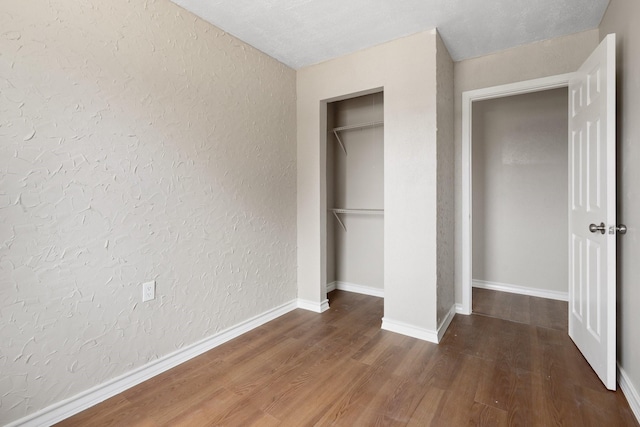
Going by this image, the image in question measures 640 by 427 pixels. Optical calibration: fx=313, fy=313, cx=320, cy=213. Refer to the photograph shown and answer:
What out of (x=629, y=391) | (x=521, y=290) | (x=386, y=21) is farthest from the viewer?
(x=521, y=290)

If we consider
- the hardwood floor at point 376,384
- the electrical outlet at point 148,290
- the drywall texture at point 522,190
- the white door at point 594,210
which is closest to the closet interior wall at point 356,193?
the hardwood floor at point 376,384

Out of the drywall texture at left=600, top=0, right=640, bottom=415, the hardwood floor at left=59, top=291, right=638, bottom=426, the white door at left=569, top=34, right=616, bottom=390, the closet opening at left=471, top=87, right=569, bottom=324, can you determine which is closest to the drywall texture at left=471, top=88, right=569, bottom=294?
the closet opening at left=471, top=87, right=569, bottom=324

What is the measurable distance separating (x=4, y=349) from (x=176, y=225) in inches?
39.2

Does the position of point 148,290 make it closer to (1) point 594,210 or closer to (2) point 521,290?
(1) point 594,210

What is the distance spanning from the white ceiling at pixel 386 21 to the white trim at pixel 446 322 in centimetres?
236

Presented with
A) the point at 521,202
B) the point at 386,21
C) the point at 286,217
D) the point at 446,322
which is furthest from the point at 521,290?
the point at 386,21

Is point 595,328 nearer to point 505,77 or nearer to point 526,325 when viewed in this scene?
point 526,325

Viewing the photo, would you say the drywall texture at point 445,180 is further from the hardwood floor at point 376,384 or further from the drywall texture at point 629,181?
the drywall texture at point 629,181

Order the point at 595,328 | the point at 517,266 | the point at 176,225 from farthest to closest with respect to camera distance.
Result: 1. the point at 517,266
2. the point at 176,225
3. the point at 595,328

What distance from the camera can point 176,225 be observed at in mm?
2121

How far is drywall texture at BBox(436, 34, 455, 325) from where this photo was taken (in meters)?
2.52

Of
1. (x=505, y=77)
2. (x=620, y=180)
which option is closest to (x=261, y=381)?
(x=620, y=180)

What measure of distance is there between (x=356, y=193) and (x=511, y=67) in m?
1.90

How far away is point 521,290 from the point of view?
3660 millimetres
